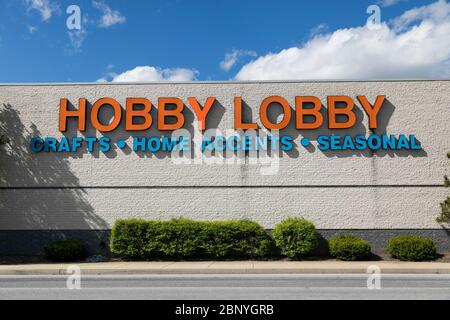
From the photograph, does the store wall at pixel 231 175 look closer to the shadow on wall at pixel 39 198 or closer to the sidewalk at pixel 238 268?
the shadow on wall at pixel 39 198

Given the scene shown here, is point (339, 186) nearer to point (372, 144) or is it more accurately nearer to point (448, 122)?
point (372, 144)

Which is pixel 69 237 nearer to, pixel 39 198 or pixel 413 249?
pixel 39 198

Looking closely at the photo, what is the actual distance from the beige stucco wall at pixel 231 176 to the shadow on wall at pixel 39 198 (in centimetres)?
4

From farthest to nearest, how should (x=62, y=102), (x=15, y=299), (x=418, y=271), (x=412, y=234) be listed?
(x=62, y=102), (x=412, y=234), (x=418, y=271), (x=15, y=299)

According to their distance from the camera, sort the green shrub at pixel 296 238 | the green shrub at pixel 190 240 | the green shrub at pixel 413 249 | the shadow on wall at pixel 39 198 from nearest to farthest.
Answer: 1. the green shrub at pixel 413 249
2. the green shrub at pixel 296 238
3. the green shrub at pixel 190 240
4. the shadow on wall at pixel 39 198

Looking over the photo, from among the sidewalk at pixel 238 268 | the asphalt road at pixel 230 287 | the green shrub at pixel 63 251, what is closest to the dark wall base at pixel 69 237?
the green shrub at pixel 63 251

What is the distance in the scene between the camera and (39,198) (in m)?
20.4

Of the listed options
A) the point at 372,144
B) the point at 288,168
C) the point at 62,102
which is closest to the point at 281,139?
the point at 288,168

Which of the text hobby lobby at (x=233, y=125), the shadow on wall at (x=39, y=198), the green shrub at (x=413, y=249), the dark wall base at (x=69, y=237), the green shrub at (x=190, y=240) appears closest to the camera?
the green shrub at (x=413, y=249)

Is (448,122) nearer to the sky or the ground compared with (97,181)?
nearer to the sky

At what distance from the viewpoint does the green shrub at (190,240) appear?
60.4ft

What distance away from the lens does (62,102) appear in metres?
20.8

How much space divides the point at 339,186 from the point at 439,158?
4.22 meters

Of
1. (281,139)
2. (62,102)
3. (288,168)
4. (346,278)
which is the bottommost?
(346,278)
